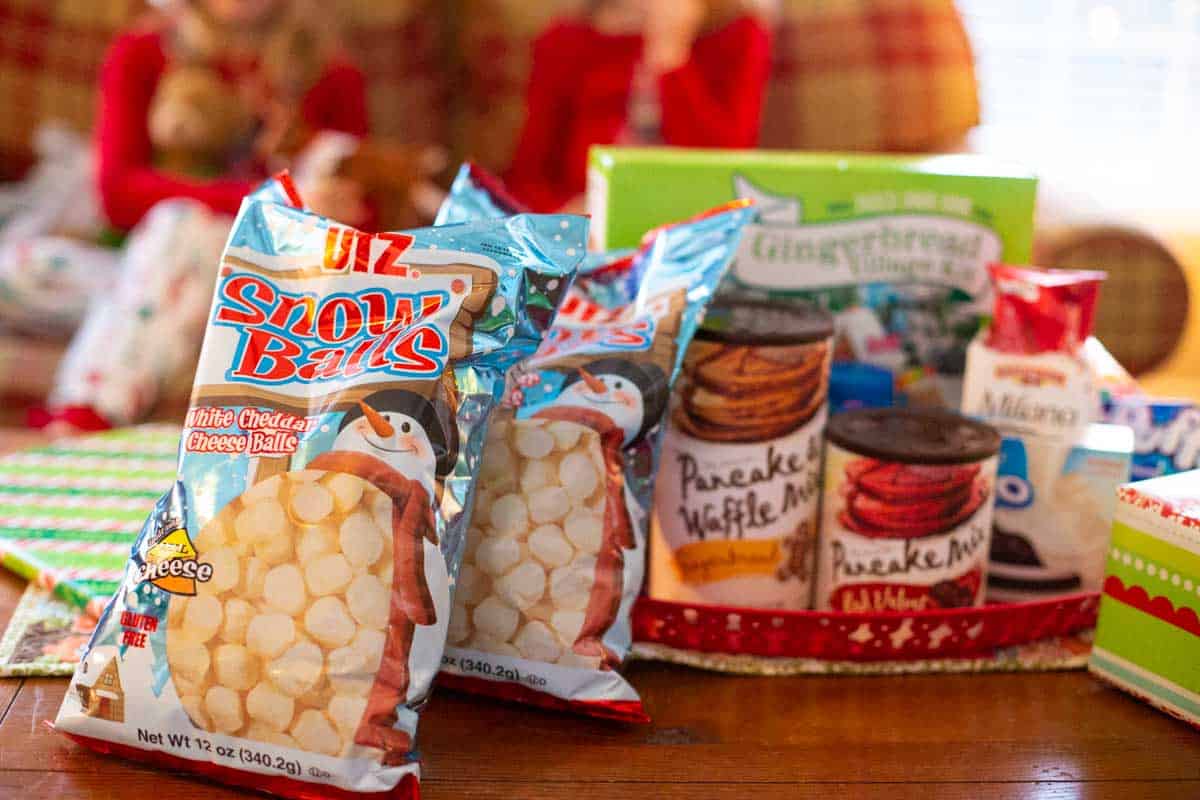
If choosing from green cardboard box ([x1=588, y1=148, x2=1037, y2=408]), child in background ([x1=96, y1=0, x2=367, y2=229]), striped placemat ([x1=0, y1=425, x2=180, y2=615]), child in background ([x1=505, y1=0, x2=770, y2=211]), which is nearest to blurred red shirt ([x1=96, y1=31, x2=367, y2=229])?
child in background ([x1=96, y1=0, x2=367, y2=229])

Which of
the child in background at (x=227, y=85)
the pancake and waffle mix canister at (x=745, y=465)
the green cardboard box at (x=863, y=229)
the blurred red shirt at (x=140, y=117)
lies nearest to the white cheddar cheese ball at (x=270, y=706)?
the pancake and waffle mix canister at (x=745, y=465)

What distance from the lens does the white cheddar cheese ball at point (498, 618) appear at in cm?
78

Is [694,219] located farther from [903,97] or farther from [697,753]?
[903,97]

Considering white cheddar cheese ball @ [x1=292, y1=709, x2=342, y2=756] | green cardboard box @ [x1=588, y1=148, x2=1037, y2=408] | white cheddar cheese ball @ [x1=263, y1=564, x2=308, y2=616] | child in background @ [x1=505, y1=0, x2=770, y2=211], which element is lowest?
white cheddar cheese ball @ [x1=292, y1=709, x2=342, y2=756]

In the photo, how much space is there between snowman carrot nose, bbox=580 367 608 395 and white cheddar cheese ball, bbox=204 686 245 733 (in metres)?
0.29

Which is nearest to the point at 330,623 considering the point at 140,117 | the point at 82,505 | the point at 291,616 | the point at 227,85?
the point at 291,616

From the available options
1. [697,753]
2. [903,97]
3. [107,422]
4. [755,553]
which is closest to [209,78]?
[107,422]

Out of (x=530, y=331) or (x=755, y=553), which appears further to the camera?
(x=755, y=553)

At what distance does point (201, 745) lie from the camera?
26.6 inches

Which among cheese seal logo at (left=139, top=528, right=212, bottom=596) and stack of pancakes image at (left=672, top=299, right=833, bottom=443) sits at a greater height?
stack of pancakes image at (left=672, top=299, right=833, bottom=443)

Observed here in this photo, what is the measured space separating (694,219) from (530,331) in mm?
213

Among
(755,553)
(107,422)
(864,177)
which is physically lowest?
(107,422)

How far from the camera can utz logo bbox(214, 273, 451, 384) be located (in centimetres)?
71

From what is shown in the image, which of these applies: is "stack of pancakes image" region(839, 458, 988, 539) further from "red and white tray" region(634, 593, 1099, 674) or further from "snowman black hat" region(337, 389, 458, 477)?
"snowman black hat" region(337, 389, 458, 477)
